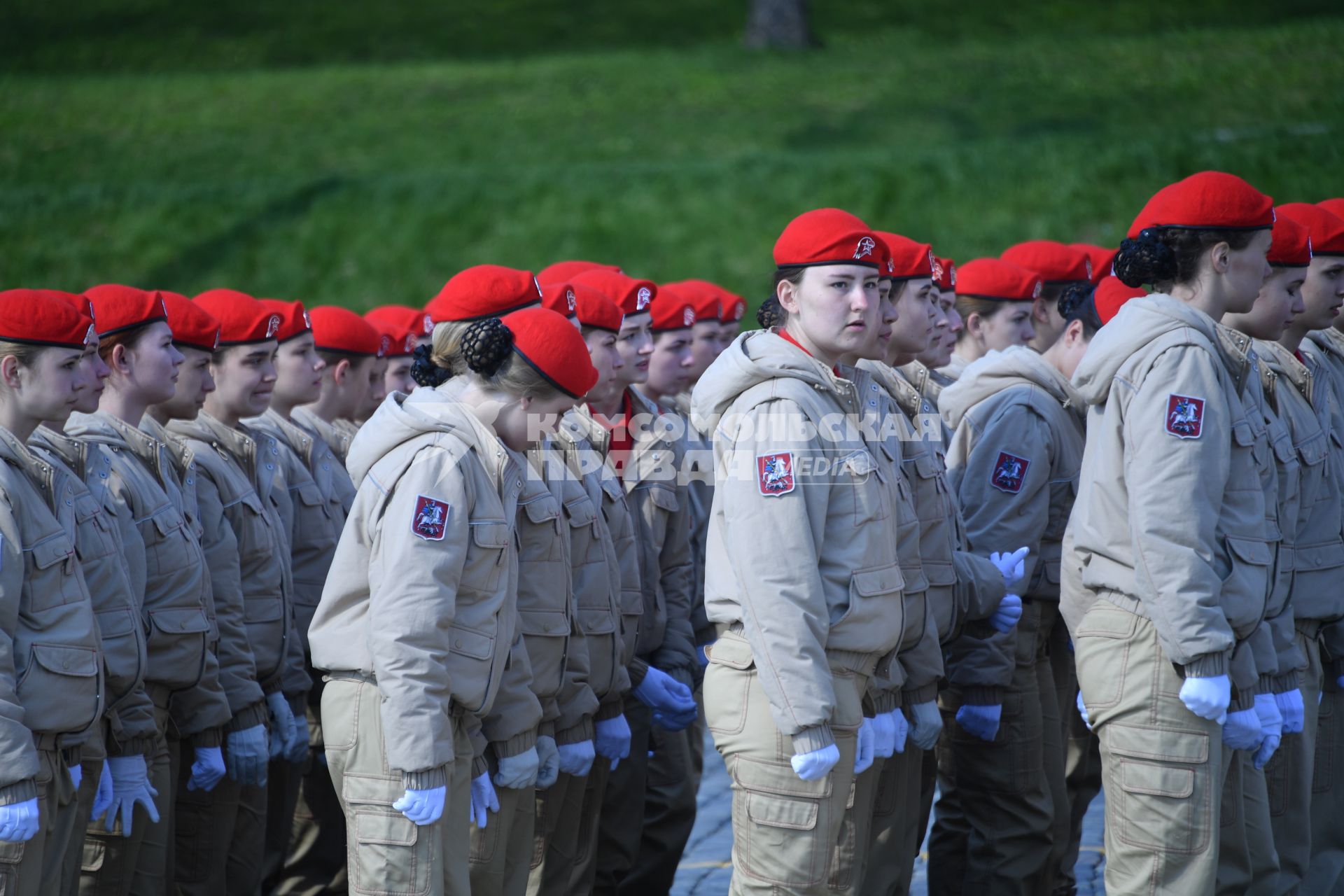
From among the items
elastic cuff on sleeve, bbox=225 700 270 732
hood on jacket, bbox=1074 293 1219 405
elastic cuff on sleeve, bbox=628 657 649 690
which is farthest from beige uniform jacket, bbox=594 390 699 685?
hood on jacket, bbox=1074 293 1219 405

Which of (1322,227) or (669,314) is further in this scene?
(669,314)

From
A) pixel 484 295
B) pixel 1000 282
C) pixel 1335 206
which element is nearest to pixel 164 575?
pixel 484 295

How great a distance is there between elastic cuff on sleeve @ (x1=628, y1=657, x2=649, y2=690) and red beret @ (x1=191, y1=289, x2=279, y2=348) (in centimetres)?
209

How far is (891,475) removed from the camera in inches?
173

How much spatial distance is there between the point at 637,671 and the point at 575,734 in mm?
800

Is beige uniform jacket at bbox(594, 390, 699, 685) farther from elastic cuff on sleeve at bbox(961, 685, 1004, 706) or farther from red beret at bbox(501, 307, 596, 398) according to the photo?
red beret at bbox(501, 307, 596, 398)

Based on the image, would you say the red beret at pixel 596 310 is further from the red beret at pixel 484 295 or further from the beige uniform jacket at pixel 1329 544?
the beige uniform jacket at pixel 1329 544

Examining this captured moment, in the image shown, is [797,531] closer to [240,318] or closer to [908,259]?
[908,259]

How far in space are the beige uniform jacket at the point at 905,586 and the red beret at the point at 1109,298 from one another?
142 cm

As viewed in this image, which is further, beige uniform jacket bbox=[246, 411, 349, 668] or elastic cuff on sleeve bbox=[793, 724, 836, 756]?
beige uniform jacket bbox=[246, 411, 349, 668]

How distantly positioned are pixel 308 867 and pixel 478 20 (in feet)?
77.2

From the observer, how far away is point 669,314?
7.22 meters

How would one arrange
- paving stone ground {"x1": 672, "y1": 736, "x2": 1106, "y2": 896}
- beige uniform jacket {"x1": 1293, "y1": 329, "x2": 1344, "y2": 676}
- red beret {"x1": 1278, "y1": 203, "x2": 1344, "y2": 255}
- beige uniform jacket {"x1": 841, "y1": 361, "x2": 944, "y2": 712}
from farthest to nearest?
paving stone ground {"x1": 672, "y1": 736, "x2": 1106, "y2": 896} < red beret {"x1": 1278, "y1": 203, "x2": 1344, "y2": 255} < beige uniform jacket {"x1": 1293, "y1": 329, "x2": 1344, "y2": 676} < beige uniform jacket {"x1": 841, "y1": 361, "x2": 944, "y2": 712}

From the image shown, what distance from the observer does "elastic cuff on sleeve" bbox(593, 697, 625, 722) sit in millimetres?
5207
